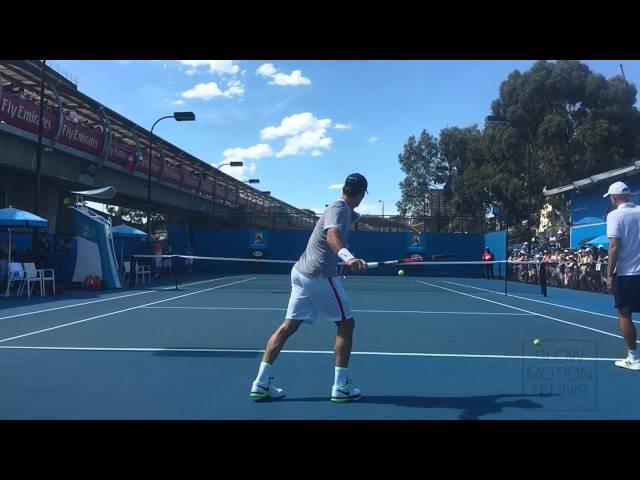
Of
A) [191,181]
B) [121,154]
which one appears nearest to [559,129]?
[191,181]

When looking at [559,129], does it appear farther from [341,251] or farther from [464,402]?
[341,251]

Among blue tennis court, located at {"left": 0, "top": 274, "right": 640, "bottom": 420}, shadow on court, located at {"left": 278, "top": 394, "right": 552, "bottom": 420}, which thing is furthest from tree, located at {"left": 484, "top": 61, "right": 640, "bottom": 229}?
shadow on court, located at {"left": 278, "top": 394, "right": 552, "bottom": 420}

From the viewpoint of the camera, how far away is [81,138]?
22.4 m

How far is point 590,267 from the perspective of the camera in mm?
18375

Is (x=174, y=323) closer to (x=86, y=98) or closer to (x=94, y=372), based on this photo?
(x=94, y=372)

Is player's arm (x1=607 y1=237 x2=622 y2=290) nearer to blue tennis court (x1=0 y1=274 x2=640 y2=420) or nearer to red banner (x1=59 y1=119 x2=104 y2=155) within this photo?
blue tennis court (x1=0 y1=274 x2=640 y2=420)

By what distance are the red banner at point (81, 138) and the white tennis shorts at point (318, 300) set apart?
19.6 m

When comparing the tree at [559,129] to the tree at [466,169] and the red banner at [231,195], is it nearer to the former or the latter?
the tree at [466,169]

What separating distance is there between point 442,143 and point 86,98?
31.7 meters

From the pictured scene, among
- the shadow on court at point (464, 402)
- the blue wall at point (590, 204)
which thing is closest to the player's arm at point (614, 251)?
the shadow on court at point (464, 402)

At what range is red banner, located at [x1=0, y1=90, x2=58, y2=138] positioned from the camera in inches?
673

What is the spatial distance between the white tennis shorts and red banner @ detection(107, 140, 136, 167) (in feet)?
76.2

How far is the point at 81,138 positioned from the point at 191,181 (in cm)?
1502
